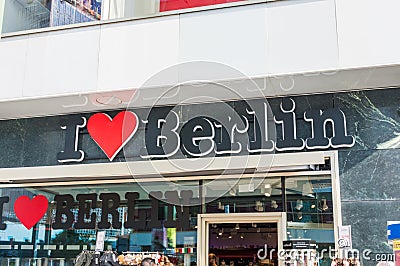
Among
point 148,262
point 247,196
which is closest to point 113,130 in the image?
point 247,196

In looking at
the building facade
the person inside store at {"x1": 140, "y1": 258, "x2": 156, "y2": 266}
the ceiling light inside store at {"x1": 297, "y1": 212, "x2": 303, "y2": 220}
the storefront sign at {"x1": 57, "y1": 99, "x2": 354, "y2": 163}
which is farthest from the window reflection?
the person inside store at {"x1": 140, "y1": 258, "x2": 156, "y2": 266}

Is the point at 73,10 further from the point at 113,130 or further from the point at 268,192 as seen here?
the point at 268,192

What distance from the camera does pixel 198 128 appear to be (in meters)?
4.45

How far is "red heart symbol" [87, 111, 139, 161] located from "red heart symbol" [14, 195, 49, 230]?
2.80ft

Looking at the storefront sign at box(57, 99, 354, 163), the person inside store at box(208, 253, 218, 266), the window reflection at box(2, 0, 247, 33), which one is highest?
the window reflection at box(2, 0, 247, 33)

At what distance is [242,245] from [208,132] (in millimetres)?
1104

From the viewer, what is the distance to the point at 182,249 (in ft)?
14.1

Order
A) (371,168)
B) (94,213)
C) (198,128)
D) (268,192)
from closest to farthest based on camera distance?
1. (371,168)
2. (268,192)
3. (198,128)
4. (94,213)

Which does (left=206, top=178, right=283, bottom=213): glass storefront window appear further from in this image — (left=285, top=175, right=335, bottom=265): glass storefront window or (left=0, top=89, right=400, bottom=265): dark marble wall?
(left=0, top=89, right=400, bottom=265): dark marble wall

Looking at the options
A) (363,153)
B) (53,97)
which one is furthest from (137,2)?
(363,153)

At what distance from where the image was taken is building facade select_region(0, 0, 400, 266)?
3820 millimetres

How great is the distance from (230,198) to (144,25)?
175 cm

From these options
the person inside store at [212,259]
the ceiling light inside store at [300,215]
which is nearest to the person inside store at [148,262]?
the person inside store at [212,259]

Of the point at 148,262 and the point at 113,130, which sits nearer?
the point at 148,262
